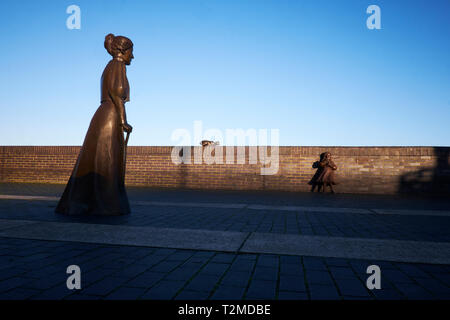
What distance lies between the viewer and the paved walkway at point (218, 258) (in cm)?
193

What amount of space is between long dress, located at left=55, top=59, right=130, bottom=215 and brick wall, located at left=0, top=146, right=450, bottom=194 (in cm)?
827

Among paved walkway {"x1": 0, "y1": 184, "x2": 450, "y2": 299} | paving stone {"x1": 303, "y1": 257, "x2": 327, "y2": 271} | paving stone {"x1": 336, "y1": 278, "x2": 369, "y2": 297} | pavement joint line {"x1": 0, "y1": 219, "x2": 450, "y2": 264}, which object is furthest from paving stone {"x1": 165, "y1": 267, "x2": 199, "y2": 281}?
paving stone {"x1": 336, "y1": 278, "x2": 369, "y2": 297}

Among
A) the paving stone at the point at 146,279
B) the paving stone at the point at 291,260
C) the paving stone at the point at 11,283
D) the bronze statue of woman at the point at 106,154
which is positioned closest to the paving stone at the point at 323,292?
the paving stone at the point at 291,260

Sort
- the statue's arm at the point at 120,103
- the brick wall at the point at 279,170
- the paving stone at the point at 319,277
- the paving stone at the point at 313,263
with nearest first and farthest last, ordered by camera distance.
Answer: the paving stone at the point at 319,277 → the paving stone at the point at 313,263 → the statue's arm at the point at 120,103 → the brick wall at the point at 279,170

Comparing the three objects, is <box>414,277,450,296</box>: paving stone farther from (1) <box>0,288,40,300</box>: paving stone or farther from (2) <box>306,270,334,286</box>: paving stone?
(1) <box>0,288,40,300</box>: paving stone

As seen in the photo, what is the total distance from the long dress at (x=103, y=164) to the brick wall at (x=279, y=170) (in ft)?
27.1

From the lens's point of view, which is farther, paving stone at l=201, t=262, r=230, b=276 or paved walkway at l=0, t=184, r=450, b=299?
paving stone at l=201, t=262, r=230, b=276

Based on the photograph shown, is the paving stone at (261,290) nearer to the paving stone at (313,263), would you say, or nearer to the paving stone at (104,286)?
the paving stone at (313,263)

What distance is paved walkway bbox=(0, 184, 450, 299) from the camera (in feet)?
6.34

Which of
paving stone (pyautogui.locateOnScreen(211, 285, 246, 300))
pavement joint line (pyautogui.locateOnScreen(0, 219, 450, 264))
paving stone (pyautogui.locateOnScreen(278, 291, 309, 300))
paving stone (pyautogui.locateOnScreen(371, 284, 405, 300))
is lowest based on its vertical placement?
pavement joint line (pyautogui.locateOnScreen(0, 219, 450, 264))

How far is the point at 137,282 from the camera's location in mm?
2051

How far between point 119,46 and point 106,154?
196cm

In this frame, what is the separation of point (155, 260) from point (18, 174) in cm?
1625
